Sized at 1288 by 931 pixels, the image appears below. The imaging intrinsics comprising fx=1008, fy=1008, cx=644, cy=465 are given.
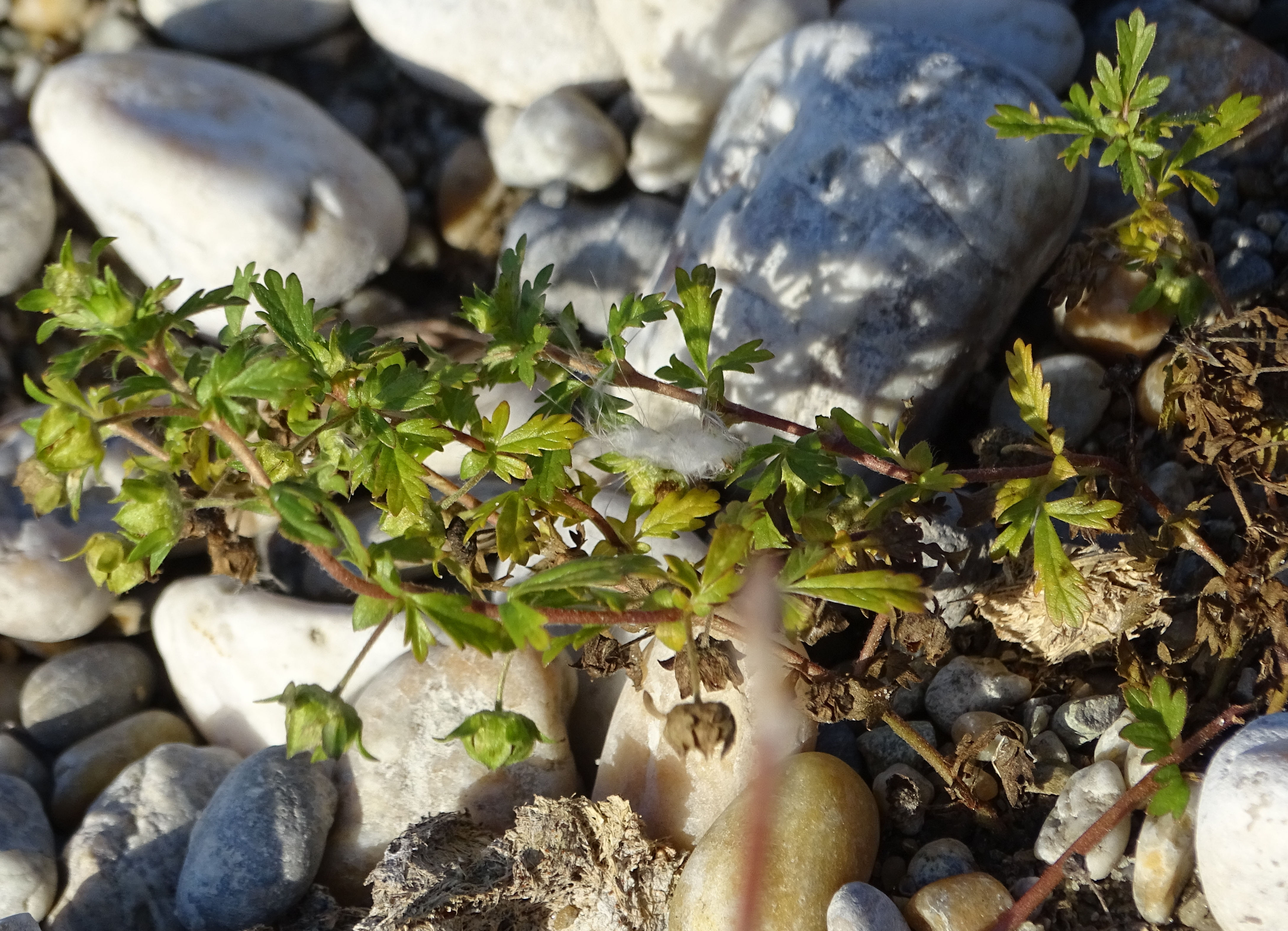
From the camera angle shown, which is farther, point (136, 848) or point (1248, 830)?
point (136, 848)

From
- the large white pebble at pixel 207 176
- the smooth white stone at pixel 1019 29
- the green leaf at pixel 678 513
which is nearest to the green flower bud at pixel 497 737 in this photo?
the green leaf at pixel 678 513

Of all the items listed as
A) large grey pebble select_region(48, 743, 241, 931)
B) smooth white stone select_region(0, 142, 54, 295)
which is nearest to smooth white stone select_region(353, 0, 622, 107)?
smooth white stone select_region(0, 142, 54, 295)

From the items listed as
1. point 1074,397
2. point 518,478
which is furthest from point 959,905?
point 1074,397

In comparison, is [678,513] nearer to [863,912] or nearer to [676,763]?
[676,763]

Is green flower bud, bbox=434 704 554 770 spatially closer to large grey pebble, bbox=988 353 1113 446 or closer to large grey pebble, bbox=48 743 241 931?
large grey pebble, bbox=48 743 241 931

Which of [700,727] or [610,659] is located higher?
[700,727]

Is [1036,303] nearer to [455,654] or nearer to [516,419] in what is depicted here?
[516,419]
